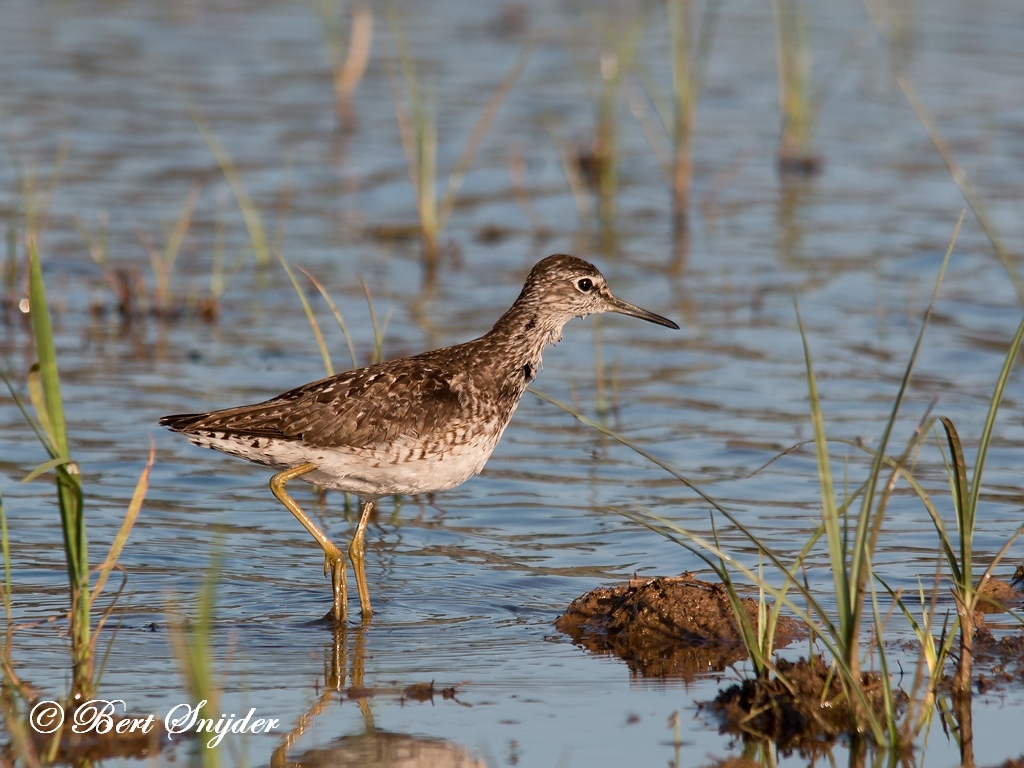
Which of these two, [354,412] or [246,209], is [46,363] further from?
[246,209]

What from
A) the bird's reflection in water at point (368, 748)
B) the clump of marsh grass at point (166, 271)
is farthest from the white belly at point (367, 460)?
the clump of marsh grass at point (166, 271)

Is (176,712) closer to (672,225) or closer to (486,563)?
(486,563)

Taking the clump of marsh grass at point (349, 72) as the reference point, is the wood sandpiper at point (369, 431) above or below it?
below

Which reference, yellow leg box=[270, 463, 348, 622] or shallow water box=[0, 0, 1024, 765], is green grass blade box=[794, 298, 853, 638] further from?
yellow leg box=[270, 463, 348, 622]

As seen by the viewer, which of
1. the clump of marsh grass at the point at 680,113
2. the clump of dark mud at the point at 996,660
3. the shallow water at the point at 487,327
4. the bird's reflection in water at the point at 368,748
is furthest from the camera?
the clump of marsh grass at the point at 680,113

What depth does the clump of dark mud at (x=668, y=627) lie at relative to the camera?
21.8 ft

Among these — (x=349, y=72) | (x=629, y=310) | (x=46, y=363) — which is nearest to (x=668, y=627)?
(x=629, y=310)

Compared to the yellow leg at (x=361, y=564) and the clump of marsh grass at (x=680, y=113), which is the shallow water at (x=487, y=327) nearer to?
the yellow leg at (x=361, y=564)

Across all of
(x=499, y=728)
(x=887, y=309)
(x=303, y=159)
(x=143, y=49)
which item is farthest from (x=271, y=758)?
(x=143, y=49)

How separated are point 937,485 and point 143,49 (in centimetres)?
1550

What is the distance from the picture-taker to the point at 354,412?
7473 millimetres

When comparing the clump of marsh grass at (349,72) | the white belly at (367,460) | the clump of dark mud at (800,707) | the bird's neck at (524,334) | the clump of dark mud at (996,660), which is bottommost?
the clump of dark mud at (996,660)

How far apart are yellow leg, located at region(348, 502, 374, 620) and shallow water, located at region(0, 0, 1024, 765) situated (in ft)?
0.45

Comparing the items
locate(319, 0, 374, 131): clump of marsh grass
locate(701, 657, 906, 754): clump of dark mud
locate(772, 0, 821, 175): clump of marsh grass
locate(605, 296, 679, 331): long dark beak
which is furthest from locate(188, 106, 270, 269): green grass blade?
locate(701, 657, 906, 754): clump of dark mud
